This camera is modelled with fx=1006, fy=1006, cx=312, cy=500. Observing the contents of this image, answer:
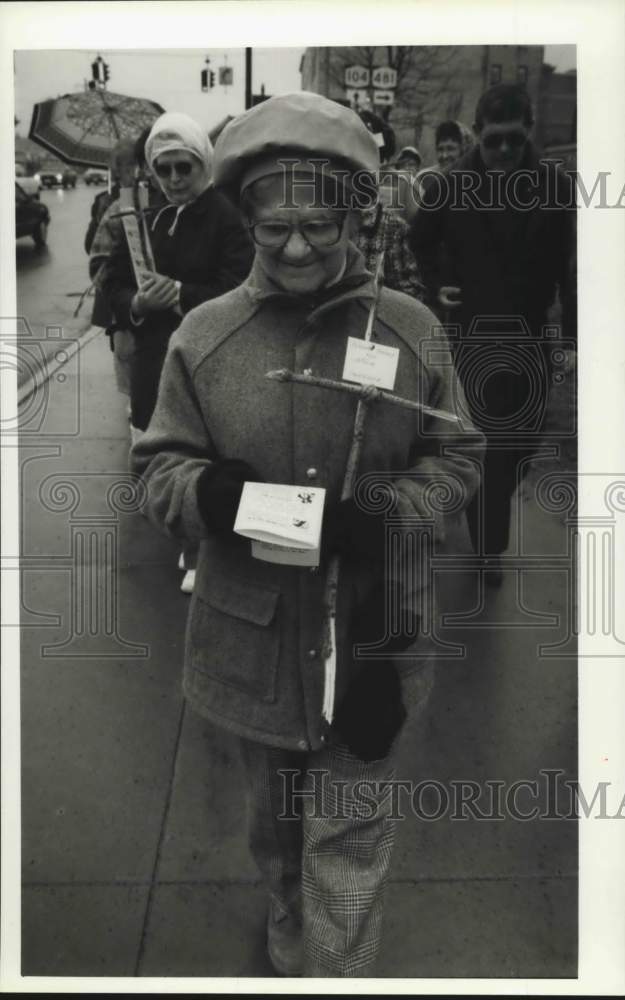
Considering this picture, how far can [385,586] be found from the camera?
2.15 m

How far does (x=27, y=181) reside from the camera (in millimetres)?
2646

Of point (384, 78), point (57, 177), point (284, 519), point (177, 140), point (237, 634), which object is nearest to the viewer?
point (284, 519)

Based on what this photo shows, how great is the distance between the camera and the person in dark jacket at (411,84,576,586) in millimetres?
2512

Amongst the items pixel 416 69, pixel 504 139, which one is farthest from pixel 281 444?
pixel 416 69

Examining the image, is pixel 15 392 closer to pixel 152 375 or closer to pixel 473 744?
pixel 152 375

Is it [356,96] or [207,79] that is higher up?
[207,79]

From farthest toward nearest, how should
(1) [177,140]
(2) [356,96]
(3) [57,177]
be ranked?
1. (3) [57,177]
2. (1) [177,140]
3. (2) [356,96]

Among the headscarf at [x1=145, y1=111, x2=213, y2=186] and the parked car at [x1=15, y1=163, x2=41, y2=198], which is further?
the headscarf at [x1=145, y1=111, x2=213, y2=186]

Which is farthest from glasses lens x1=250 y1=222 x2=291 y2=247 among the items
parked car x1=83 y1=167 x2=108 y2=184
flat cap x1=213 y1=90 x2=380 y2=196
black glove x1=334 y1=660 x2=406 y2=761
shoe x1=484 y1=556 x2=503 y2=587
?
parked car x1=83 y1=167 x2=108 y2=184

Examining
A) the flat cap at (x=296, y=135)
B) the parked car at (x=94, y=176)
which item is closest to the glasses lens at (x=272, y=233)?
the flat cap at (x=296, y=135)

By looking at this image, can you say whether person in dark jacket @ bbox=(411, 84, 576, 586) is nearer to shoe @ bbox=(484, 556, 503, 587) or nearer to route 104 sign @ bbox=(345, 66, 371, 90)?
shoe @ bbox=(484, 556, 503, 587)

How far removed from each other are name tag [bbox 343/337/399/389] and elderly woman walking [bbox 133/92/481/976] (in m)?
0.03

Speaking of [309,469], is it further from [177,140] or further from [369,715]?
[177,140]

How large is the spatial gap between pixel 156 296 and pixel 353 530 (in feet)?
4.06
